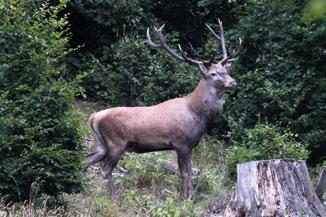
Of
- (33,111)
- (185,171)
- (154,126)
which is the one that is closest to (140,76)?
(154,126)

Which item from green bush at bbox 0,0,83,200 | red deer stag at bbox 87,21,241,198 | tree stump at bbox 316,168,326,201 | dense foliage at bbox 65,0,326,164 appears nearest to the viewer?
tree stump at bbox 316,168,326,201

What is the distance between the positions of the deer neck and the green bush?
243 centimetres

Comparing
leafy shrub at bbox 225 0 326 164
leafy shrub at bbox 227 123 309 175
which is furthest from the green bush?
leafy shrub at bbox 225 0 326 164

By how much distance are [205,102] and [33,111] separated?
3.05 meters

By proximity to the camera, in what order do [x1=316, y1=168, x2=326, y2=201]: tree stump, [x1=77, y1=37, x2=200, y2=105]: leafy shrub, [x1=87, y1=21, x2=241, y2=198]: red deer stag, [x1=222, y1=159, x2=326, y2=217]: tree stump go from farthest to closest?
[x1=77, y1=37, x2=200, y2=105]: leafy shrub, [x1=87, y1=21, x2=241, y2=198]: red deer stag, [x1=316, y1=168, x2=326, y2=201]: tree stump, [x1=222, y1=159, x2=326, y2=217]: tree stump

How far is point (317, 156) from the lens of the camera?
43.3 ft

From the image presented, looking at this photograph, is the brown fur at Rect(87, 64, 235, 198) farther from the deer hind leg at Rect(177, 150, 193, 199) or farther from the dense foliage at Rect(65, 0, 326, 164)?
the dense foliage at Rect(65, 0, 326, 164)

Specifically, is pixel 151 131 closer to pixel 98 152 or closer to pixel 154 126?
pixel 154 126

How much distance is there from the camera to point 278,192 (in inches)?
302

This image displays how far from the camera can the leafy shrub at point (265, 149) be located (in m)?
11.3

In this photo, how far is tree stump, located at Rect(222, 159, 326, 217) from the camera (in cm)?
766

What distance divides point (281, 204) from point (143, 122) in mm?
3967

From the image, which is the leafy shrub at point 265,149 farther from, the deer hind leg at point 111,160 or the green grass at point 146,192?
the deer hind leg at point 111,160

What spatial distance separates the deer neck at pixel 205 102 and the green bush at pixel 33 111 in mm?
2430
